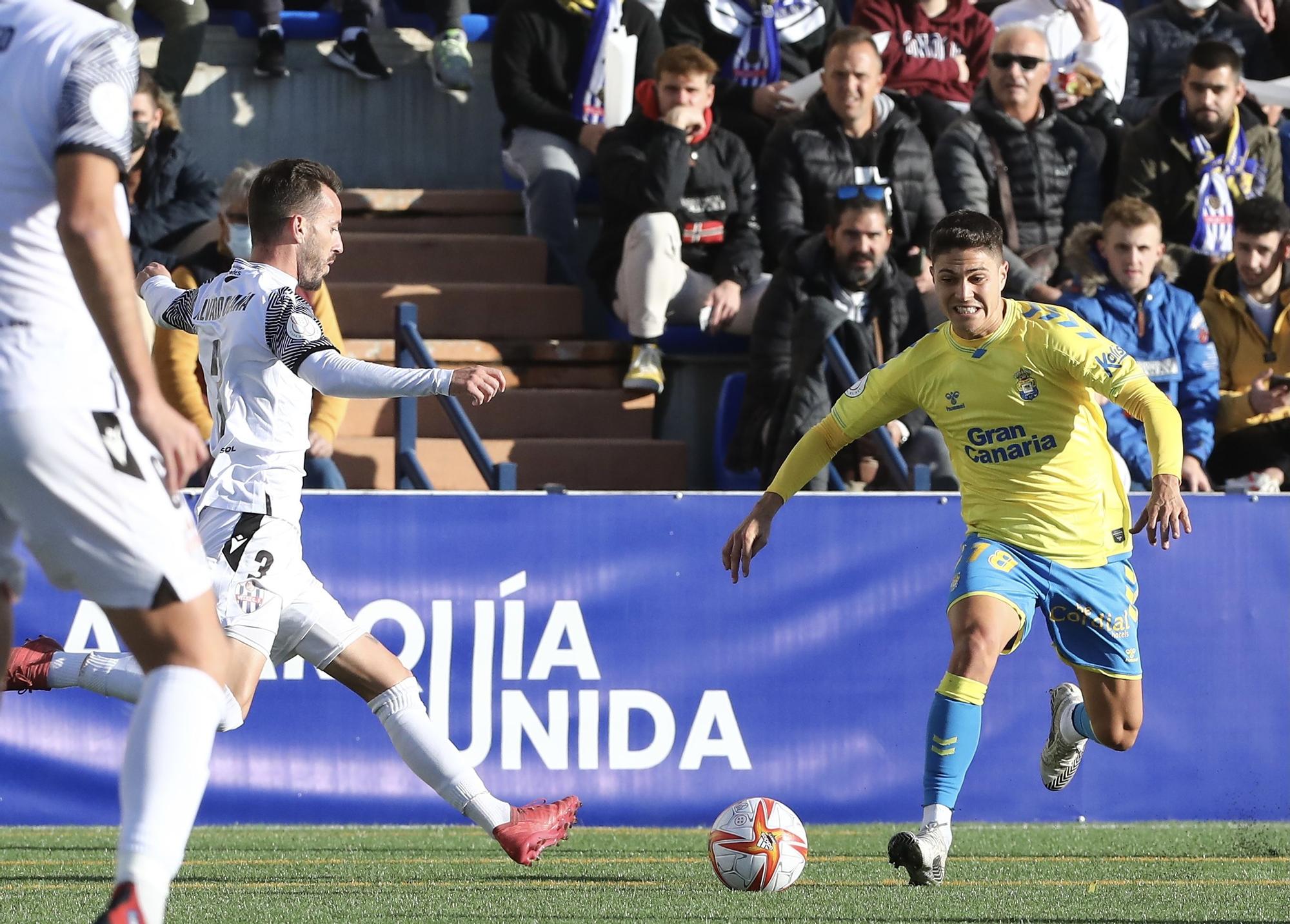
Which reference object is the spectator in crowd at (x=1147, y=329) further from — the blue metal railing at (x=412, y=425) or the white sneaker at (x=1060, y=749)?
the blue metal railing at (x=412, y=425)

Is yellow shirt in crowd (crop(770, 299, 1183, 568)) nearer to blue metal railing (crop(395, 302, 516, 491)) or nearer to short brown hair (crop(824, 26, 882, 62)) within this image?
blue metal railing (crop(395, 302, 516, 491))

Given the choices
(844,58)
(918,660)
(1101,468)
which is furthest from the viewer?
(844,58)

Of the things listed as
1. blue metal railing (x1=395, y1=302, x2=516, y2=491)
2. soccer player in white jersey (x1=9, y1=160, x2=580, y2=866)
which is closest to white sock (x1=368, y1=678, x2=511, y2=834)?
soccer player in white jersey (x1=9, y1=160, x2=580, y2=866)

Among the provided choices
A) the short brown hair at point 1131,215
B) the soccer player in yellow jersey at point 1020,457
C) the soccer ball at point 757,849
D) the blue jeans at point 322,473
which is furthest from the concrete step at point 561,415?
the soccer ball at point 757,849

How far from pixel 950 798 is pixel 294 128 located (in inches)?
340

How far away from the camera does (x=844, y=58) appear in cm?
1055

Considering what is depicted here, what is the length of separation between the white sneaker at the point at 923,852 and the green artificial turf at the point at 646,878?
0.07 meters

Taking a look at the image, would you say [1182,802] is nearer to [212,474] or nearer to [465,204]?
[212,474]

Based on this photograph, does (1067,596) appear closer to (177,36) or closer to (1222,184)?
(1222,184)

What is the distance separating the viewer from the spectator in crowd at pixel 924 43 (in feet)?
38.9

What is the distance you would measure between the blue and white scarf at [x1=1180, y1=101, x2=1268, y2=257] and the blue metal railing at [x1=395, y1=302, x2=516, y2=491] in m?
4.62

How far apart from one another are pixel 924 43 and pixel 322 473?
17.2ft

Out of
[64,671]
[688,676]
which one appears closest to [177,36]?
[688,676]

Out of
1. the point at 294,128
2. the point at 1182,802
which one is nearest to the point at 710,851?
the point at 1182,802
